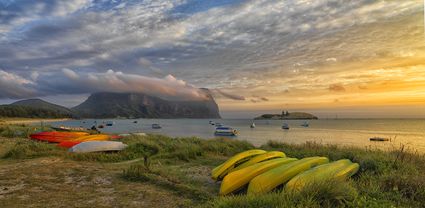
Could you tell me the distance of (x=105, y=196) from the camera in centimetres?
515

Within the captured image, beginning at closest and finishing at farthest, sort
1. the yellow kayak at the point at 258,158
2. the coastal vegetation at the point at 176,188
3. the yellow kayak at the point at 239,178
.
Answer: the coastal vegetation at the point at 176,188, the yellow kayak at the point at 239,178, the yellow kayak at the point at 258,158

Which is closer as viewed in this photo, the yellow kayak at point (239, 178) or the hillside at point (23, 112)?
the yellow kayak at point (239, 178)

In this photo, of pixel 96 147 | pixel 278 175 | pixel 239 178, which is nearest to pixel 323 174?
pixel 278 175

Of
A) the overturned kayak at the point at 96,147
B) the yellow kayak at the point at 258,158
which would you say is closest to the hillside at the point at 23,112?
the overturned kayak at the point at 96,147

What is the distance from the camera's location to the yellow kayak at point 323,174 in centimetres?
464

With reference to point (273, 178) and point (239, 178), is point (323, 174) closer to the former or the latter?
point (273, 178)

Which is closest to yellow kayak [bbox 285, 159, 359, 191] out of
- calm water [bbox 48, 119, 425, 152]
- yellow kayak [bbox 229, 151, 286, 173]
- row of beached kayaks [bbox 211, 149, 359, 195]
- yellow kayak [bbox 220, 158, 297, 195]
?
row of beached kayaks [bbox 211, 149, 359, 195]

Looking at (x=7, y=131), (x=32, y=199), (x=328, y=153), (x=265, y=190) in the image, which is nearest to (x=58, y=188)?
(x=32, y=199)

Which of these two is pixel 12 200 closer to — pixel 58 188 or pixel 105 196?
pixel 58 188

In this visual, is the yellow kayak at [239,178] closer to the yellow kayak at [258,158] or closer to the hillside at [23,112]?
the yellow kayak at [258,158]

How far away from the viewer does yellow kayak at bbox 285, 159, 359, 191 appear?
4.64m

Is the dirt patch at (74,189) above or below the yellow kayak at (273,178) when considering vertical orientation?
below

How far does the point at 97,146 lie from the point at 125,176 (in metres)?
4.64

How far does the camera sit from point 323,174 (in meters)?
5.27
